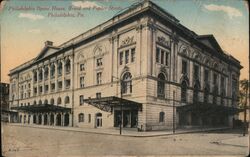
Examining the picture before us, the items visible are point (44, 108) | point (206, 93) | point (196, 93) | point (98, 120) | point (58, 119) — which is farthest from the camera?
point (58, 119)

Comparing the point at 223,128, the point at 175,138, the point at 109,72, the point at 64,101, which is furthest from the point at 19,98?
the point at 223,128

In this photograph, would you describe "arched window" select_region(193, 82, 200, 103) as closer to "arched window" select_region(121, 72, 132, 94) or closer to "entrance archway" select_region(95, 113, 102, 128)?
"arched window" select_region(121, 72, 132, 94)

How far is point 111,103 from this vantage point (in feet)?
53.8

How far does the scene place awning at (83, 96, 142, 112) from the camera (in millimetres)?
15992

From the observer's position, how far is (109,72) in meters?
17.6

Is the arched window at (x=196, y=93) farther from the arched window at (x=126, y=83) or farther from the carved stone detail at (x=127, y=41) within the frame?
the carved stone detail at (x=127, y=41)

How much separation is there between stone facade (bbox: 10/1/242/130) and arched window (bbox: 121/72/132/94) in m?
0.05

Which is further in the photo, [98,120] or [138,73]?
[98,120]

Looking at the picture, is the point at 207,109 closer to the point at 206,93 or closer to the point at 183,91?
the point at 206,93

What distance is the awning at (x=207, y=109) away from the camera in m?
16.1

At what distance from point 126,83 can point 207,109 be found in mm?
5238

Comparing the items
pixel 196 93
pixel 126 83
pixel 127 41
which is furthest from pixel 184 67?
pixel 127 41

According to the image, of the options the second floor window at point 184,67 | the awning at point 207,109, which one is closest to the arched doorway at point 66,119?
the awning at point 207,109

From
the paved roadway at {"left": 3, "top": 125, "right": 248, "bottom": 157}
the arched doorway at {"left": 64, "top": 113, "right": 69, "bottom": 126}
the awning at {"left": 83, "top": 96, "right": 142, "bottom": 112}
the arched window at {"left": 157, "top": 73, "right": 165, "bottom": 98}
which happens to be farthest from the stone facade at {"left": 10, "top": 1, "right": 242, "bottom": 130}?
the paved roadway at {"left": 3, "top": 125, "right": 248, "bottom": 157}
